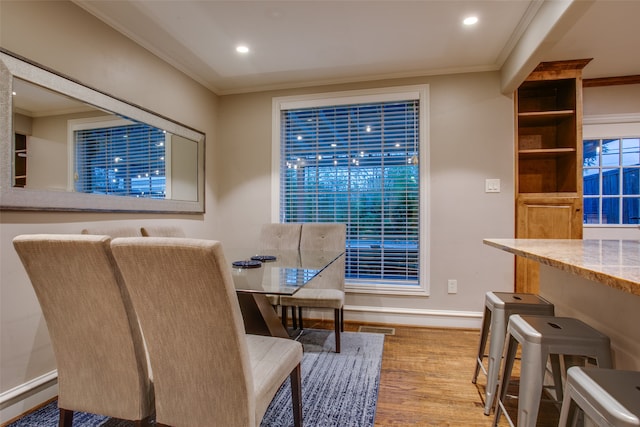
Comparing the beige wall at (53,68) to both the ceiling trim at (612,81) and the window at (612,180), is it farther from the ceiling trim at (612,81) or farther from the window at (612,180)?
the window at (612,180)

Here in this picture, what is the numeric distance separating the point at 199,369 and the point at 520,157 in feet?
10.7

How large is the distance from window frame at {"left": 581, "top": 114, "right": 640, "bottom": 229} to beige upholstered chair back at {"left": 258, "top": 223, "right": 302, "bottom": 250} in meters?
2.95

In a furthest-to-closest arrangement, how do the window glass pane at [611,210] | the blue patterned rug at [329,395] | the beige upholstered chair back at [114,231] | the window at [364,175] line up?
1. the window glass pane at [611,210]
2. the window at [364,175]
3. the beige upholstered chair back at [114,231]
4. the blue patterned rug at [329,395]

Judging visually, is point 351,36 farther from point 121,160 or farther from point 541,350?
point 541,350

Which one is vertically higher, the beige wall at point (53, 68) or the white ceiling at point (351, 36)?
the white ceiling at point (351, 36)

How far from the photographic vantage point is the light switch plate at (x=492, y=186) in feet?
9.66

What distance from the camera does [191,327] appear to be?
41.7 inches

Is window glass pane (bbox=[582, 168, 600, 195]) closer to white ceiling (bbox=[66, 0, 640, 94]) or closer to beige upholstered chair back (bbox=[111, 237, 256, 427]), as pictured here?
white ceiling (bbox=[66, 0, 640, 94])

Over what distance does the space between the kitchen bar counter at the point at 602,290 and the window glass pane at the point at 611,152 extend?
2.23 metres

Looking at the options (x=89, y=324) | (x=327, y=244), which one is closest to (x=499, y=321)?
(x=327, y=244)

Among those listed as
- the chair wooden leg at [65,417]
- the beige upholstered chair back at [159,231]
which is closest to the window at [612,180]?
the beige upholstered chair back at [159,231]

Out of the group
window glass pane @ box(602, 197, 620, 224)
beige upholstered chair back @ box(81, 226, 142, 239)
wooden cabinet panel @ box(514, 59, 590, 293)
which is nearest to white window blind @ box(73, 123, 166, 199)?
beige upholstered chair back @ box(81, 226, 142, 239)

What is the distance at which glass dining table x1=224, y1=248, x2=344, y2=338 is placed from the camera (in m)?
1.46

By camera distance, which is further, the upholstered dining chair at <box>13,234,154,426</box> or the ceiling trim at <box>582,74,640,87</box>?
the ceiling trim at <box>582,74,640,87</box>
